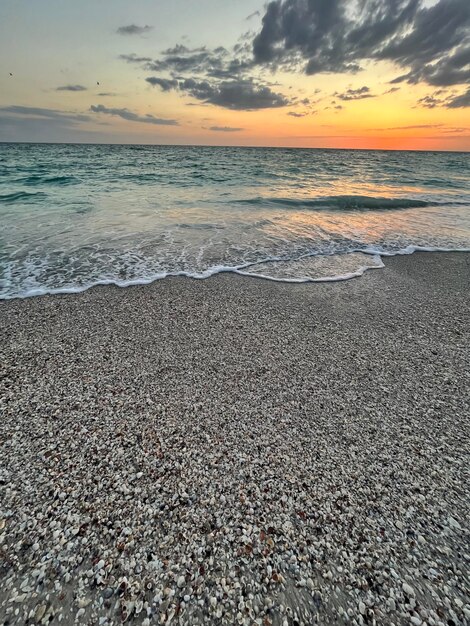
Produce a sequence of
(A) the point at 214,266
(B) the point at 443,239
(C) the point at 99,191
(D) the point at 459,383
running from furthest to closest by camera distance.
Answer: (C) the point at 99,191
(B) the point at 443,239
(A) the point at 214,266
(D) the point at 459,383

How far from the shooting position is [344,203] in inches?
584

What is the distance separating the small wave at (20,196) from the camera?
13.3 metres

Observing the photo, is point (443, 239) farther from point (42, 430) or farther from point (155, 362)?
point (42, 430)

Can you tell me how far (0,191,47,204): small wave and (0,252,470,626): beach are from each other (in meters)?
11.8

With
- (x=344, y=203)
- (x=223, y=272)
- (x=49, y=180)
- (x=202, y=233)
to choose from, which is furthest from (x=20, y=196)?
(x=344, y=203)

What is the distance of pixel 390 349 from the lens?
3.84 meters

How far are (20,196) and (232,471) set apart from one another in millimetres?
16826

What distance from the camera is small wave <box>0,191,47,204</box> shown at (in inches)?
525

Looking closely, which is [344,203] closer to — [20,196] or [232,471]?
[232,471]

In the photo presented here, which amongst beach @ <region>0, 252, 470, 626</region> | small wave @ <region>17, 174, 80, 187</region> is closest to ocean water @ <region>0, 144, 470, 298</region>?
beach @ <region>0, 252, 470, 626</region>

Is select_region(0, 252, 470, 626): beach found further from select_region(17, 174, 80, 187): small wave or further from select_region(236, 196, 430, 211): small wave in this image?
select_region(17, 174, 80, 187): small wave

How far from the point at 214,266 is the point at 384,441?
4.73 m

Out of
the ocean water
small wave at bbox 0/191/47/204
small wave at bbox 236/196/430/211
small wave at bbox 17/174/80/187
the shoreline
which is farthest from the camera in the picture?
small wave at bbox 17/174/80/187

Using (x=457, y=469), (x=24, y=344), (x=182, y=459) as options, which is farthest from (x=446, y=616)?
(x=24, y=344)
